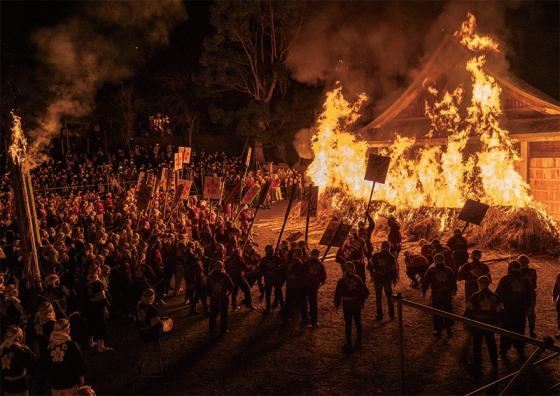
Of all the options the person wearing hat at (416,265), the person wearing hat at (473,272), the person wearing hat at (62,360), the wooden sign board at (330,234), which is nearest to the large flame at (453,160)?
the person wearing hat at (416,265)

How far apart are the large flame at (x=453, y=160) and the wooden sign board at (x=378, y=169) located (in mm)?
5049

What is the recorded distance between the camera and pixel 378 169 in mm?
12672

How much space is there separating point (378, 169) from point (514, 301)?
5839 mm

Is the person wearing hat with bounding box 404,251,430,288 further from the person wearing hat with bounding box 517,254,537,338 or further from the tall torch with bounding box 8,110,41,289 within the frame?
the tall torch with bounding box 8,110,41,289

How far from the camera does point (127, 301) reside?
966 centimetres

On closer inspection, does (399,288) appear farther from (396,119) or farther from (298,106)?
(298,106)

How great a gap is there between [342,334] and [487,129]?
1252cm

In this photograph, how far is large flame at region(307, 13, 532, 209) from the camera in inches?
672

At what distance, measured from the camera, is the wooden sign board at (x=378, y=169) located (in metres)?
12.6

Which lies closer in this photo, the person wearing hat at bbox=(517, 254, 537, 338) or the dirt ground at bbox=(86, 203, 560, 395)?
the dirt ground at bbox=(86, 203, 560, 395)

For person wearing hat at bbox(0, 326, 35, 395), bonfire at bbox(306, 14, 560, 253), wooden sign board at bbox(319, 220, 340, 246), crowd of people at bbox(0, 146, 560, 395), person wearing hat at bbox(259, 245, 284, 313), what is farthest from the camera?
bonfire at bbox(306, 14, 560, 253)

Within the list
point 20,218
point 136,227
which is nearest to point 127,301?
point 20,218

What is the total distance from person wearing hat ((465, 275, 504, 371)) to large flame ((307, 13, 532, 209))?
359 inches

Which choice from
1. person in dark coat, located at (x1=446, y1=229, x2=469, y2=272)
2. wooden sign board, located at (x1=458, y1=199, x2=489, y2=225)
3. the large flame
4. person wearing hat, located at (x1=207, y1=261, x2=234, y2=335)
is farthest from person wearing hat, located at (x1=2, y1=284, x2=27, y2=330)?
the large flame
